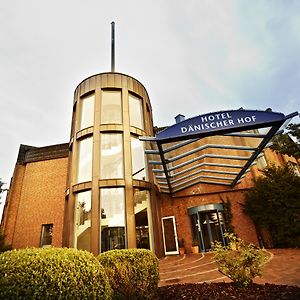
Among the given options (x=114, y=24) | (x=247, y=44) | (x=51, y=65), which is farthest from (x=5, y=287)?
(x=114, y=24)

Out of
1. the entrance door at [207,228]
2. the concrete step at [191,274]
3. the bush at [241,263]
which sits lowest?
the concrete step at [191,274]

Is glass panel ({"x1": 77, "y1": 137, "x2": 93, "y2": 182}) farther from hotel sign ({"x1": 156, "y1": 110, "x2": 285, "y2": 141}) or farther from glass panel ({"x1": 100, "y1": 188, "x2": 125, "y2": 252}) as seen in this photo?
hotel sign ({"x1": 156, "y1": 110, "x2": 285, "y2": 141})

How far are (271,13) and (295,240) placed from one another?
11.8 metres

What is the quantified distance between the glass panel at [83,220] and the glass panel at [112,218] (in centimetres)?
78

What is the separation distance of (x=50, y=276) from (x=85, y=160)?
10.8m

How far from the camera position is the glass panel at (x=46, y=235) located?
51.3 feet

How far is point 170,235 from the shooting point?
49.3 ft

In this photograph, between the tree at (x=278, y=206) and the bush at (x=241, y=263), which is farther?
the tree at (x=278, y=206)

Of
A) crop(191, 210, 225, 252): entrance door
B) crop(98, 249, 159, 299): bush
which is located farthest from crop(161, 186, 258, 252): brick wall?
crop(98, 249, 159, 299): bush

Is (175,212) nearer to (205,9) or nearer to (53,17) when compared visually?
(205,9)

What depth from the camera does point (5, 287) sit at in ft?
7.29

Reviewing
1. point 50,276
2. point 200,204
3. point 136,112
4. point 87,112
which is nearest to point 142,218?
point 200,204

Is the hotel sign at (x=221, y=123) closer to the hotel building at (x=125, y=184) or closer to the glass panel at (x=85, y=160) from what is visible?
the hotel building at (x=125, y=184)

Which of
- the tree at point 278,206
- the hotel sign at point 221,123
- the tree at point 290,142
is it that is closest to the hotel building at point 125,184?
the hotel sign at point 221,123
